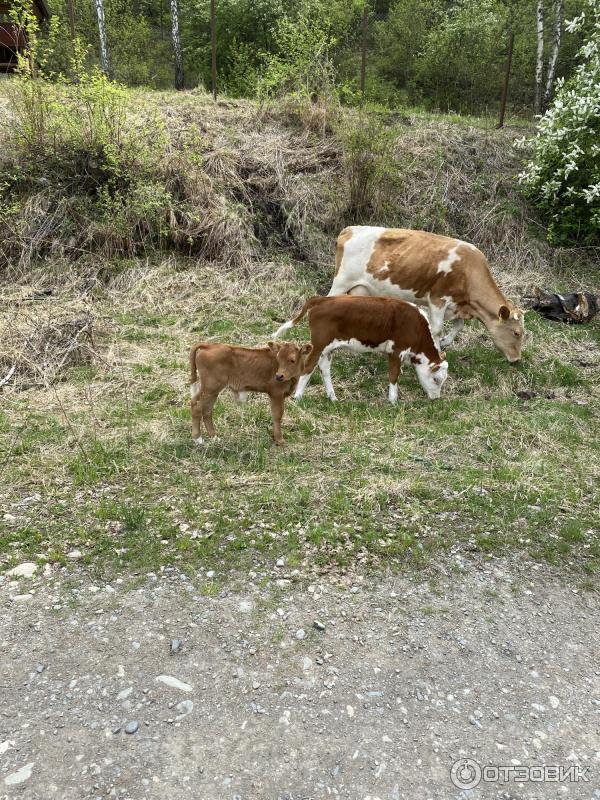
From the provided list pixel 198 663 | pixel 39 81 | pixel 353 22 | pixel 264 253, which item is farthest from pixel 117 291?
pixel 353 22

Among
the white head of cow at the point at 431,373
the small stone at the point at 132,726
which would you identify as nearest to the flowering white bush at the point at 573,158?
the white head of cow at the point at 431,373

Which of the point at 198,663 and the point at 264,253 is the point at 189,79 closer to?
the point at 264,253

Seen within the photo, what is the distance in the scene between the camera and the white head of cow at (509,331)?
26.8ft

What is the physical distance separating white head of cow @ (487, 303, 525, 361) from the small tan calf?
3455 mm

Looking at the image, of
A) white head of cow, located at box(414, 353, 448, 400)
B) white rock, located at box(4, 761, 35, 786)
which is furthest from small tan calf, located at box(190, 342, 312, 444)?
white rock, located at box(4, 761, 35, 786)

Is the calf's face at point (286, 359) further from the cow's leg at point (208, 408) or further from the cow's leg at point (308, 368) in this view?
the cow's leg at point (308, 368)

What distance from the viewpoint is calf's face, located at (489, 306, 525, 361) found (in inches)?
322

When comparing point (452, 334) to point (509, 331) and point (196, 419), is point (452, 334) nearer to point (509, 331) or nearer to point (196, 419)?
point (509, 331)

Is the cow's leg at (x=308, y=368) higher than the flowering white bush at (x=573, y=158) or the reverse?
the reverse

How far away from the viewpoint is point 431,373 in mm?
7379

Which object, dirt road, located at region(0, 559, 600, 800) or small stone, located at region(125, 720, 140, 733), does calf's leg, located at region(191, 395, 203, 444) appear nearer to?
dirt road, located at region(0, 559, 600, 800)

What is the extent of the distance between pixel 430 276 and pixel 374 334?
1.80 meters

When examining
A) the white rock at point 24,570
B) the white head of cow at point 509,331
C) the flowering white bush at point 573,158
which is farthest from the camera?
the flowering white bush at point 573,158

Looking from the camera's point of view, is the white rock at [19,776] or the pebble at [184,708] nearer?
the white rock at [19,776]
